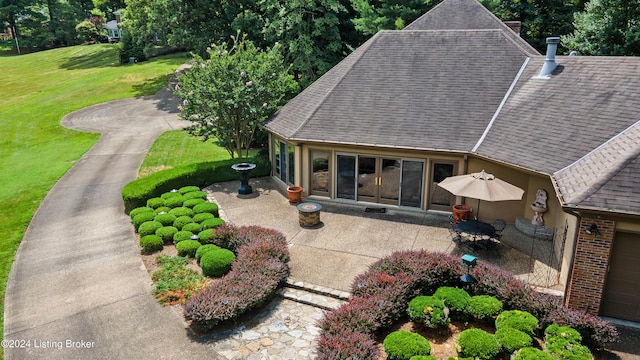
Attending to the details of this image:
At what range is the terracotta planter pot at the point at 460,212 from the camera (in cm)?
1573

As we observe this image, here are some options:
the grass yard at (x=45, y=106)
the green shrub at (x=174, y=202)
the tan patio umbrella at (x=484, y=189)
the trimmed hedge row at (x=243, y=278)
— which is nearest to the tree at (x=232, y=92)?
the green shrub at (x=174, y=202)

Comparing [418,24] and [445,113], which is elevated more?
[418,24]

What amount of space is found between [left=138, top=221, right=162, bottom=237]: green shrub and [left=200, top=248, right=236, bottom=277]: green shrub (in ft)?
11.2

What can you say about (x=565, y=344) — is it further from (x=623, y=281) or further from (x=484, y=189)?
(x=484, y=189)

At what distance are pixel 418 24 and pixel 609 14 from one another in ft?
34.7

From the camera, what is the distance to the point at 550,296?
10.7 metres

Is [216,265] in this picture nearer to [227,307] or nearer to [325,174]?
[227,307]

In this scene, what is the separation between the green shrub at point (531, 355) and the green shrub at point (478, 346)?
17.6 inches

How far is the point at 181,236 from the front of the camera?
48.8 feet

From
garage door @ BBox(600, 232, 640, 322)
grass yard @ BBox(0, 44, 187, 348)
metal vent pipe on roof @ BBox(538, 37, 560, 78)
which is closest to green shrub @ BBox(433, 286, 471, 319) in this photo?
garage door @ BBox(600, 232, 640, 322)

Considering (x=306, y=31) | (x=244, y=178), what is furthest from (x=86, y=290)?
(x=306, y=31)

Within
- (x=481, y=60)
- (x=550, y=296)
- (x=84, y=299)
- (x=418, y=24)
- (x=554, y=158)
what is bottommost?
(x=84, y=299)

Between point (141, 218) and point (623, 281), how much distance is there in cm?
1560

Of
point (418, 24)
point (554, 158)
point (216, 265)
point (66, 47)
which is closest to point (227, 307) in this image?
point (216, 265)
